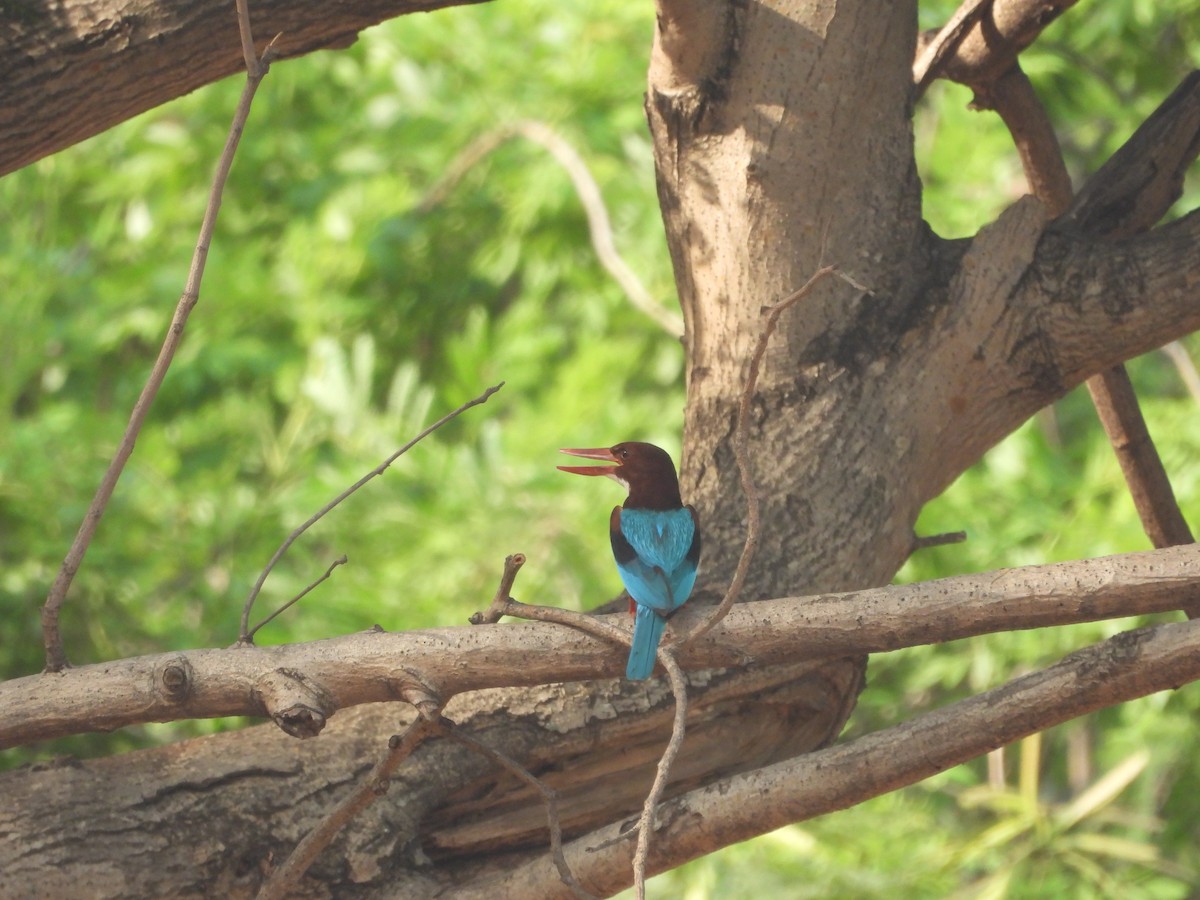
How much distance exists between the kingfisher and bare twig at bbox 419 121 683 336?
433 millimetres

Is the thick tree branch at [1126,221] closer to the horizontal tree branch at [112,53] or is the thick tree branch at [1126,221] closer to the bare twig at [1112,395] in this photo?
the bare twig at [1112,395]

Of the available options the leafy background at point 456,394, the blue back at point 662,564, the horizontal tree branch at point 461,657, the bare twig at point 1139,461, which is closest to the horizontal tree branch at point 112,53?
the horizontal tree branch at point 461,657

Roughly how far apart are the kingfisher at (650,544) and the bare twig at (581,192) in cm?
43

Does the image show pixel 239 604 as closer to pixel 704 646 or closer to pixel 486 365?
pixel 486 365

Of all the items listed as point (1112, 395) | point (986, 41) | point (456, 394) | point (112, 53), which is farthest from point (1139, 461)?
point (456, 394)

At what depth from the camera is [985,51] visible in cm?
322

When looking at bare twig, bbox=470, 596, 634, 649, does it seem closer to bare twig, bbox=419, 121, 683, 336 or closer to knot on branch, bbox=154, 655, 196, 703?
knot on branch, bbox=154, 655, 196, 703

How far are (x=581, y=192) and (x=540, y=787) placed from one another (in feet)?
10.6

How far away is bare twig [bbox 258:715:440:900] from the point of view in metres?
2.12

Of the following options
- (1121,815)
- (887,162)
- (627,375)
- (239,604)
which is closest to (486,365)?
(627,375)

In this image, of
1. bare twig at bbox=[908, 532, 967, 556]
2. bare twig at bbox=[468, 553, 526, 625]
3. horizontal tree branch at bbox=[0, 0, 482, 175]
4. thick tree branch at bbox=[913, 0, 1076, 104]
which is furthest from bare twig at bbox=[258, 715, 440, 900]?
thick tree branch at bbox=[913, 0, 1076, 104]

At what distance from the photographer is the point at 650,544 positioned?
258cm

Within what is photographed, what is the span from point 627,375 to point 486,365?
2.97 ft

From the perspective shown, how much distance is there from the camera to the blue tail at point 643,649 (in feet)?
7.06
